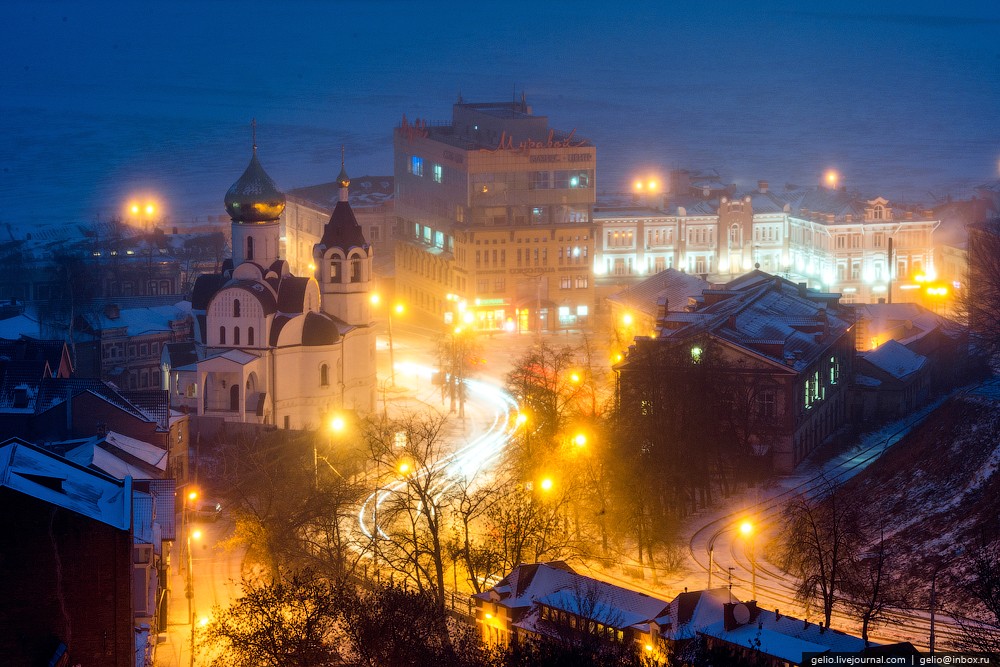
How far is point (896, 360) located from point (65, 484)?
3501 centimetres

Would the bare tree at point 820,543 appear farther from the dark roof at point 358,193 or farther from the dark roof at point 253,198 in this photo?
the dark roof at point 358,193

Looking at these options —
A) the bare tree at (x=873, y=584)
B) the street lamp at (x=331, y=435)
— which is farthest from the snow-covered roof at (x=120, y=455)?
the bare tree at (x=873, y=584)

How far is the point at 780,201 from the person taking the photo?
104000 millimetres

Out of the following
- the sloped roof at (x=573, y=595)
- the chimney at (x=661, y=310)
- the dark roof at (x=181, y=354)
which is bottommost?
the sloped roof at (x=573, y=595)

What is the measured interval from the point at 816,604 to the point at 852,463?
13.7m

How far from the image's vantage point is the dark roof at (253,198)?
68625mm

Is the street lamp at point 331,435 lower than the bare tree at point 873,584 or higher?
higher

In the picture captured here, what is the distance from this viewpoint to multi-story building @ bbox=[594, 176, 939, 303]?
97688 mm

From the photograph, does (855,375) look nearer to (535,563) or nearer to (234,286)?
(234,286)

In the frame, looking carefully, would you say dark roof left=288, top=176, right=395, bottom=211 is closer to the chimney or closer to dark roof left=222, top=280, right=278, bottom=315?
the chimney

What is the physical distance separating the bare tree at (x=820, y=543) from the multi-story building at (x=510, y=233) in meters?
38.7

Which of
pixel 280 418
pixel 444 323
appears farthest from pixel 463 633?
pixel 444 323

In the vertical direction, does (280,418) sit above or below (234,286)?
below

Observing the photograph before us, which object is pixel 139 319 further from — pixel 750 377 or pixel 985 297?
pixel 985 297
